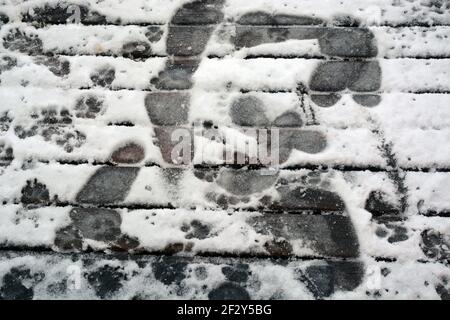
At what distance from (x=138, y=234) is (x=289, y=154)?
74 centimetres

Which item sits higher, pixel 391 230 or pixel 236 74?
pixel 236 74

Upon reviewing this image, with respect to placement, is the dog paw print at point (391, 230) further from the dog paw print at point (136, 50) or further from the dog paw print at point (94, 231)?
the dog paw print at point (136, 50)

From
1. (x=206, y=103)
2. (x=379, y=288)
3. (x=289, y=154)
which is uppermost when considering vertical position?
(x=206, y=103)

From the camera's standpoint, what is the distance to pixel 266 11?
6.84 feet

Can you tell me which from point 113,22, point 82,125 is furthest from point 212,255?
point 113,22

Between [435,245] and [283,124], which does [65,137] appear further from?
[435,245]

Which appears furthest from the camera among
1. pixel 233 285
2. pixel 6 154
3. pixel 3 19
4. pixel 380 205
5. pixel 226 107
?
pixel 3 19

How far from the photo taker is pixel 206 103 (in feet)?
6.10

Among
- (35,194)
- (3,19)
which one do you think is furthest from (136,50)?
(35,194)

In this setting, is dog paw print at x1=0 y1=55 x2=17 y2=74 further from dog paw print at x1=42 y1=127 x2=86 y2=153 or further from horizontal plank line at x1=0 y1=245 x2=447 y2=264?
horizontal plank line at x1=0 y1=245 x2=447 y2=264

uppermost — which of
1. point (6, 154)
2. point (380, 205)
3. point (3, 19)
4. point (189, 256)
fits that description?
point (3, 19)

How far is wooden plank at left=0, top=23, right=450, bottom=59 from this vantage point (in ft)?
6.45

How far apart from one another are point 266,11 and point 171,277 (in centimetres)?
144

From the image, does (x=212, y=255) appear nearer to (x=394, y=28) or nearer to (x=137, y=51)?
(x=137, y=51)
